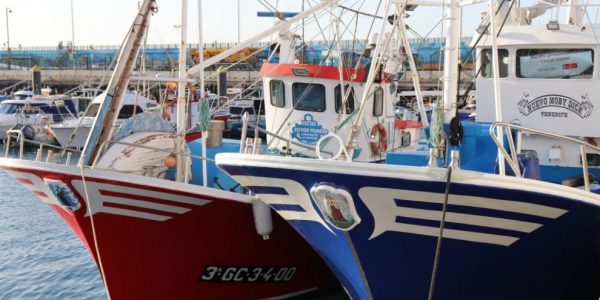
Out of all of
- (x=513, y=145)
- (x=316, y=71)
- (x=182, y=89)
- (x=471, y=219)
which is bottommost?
(x=471, y=219)

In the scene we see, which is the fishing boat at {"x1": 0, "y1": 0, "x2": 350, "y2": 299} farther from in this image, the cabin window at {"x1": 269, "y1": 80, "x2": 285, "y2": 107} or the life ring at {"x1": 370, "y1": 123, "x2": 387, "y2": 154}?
the life ring at {"x1": 370, "y1": 123, "x2": 387, "y2": 154}

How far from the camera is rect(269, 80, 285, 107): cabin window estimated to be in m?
12.2

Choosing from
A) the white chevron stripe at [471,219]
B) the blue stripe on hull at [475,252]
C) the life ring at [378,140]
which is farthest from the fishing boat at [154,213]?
the life ring at [378,140]

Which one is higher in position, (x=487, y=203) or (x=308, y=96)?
(x=308, y=96)

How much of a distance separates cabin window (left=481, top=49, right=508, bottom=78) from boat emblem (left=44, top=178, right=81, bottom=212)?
628cm

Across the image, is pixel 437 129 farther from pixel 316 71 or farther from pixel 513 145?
pixel 316 71

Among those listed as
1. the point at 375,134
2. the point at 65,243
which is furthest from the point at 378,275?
the point at 65,243

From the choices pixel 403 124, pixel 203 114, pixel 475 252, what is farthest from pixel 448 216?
pixel 403 124

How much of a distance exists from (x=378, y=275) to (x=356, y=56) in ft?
21.4

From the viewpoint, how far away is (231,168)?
7.06 m

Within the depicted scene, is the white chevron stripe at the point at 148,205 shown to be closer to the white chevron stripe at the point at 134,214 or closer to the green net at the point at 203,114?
the white chevron stripe at the point at 134,214

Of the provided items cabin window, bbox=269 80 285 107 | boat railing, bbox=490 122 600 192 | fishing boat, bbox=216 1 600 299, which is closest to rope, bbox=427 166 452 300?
fishing boat, bbox=216 1 600 299

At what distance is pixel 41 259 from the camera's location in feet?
43.0

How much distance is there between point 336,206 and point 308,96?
5619mm
